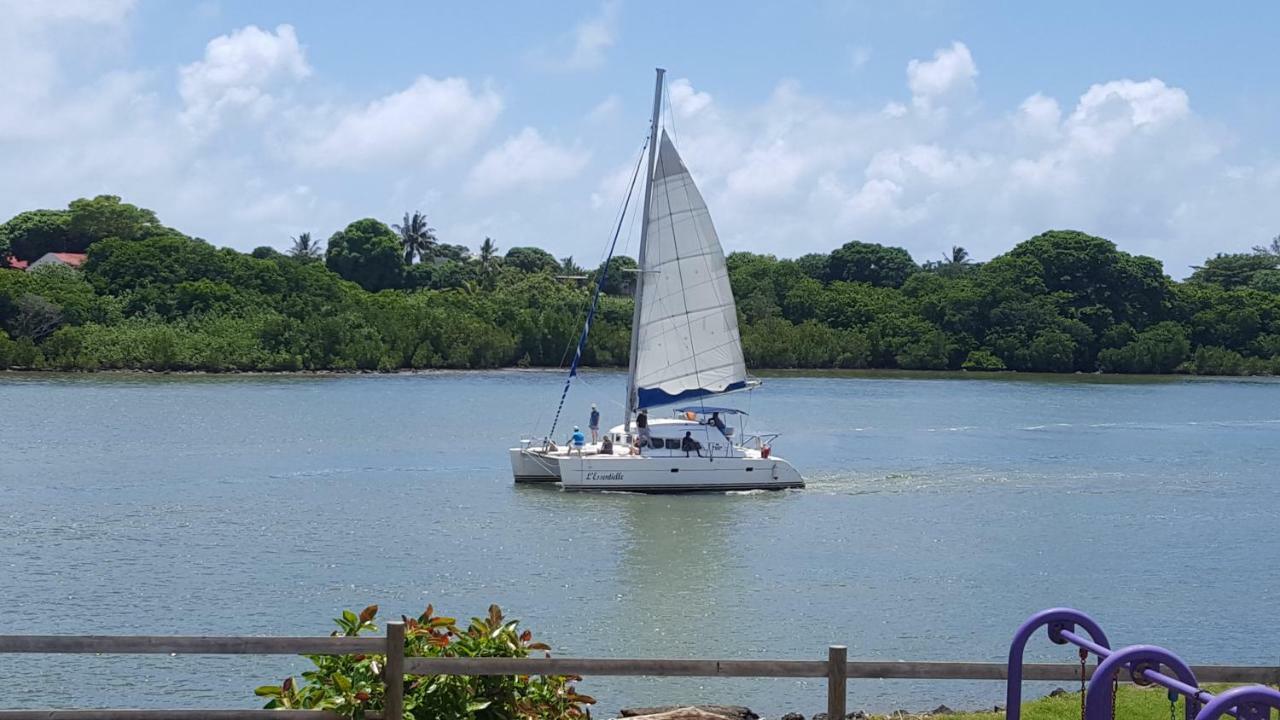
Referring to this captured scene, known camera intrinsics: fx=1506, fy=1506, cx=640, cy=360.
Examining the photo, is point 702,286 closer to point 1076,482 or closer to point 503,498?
point 503,498

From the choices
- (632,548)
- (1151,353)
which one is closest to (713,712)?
(632,548)

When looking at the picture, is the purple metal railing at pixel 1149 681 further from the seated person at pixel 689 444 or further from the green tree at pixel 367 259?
the green tree at pixel 367 259

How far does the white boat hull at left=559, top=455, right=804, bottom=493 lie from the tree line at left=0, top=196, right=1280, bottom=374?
263ft

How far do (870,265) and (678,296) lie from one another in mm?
132902

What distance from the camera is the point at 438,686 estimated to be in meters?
12.5

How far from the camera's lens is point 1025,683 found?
76.2 feet

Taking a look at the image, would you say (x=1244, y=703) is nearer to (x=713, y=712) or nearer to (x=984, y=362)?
(x=713, y=712)

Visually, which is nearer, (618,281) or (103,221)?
(103,221)

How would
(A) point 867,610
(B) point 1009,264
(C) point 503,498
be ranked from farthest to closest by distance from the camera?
1. (B) point 1009,264
2. (C) point 503,498
3. (A) point 867,610

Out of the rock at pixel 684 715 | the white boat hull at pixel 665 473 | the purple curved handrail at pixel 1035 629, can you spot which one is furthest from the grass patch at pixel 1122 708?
the white boat hull at pixel 665 473

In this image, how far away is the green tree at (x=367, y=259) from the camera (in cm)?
16425

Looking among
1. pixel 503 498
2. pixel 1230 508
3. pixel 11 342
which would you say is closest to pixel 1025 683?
pixel 503 498

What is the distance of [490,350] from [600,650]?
361 feet

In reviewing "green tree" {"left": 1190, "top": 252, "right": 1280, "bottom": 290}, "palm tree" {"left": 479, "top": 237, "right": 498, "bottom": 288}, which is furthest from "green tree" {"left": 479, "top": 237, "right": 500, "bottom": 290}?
"green tree" {"left": 1190, "top": 252, "right": 1280, "bottom": 290}
